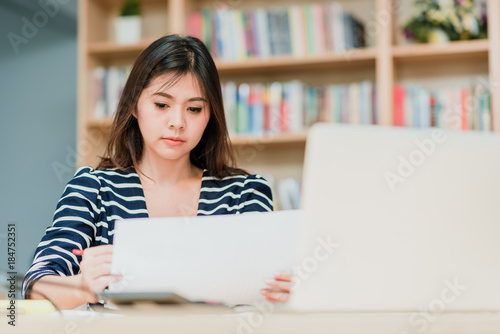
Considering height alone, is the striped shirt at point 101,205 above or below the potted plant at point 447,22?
below

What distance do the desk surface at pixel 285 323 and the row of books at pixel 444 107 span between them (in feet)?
7.40

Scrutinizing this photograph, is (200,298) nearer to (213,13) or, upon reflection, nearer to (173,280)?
(173,280)

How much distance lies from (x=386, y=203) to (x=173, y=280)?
0.37m

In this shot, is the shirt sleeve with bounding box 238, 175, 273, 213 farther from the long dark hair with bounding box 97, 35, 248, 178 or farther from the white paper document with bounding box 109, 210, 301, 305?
the white paper document with bounding box 109, 210, 301, 305

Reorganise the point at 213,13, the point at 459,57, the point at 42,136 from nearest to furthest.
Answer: the point at 459,57
the point at 213,13
the point at 42,136

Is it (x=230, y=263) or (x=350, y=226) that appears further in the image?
(x=230, y=263)

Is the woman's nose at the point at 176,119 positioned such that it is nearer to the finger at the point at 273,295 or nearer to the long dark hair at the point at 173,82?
the long dark hair at the point at 173,82

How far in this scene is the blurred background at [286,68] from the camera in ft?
9.57

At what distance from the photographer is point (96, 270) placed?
1099mm

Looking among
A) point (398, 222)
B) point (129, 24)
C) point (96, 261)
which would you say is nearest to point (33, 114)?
point (129, 24)

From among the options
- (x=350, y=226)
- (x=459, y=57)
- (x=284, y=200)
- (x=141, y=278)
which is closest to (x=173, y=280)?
(x=141, y=278)

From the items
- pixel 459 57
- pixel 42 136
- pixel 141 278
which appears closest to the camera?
pixel 141 278

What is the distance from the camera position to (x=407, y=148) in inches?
30.7

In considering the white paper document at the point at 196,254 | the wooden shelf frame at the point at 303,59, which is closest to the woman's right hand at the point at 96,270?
the white paper document at the point at 196,254
